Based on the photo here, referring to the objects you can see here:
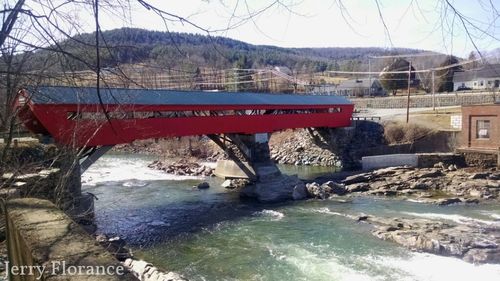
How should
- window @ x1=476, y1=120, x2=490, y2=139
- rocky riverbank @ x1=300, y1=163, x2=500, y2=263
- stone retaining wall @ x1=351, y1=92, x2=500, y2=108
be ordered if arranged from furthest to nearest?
1. stone retaining wall @ x1=351, y1=92, x2=500, y2=108
2. window @ x1=476, y1=120, x2=490, y2=139
3. rocky riverbank @ x1=300, y1=163, x2=500, y2=263

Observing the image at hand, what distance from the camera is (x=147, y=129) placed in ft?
49.0

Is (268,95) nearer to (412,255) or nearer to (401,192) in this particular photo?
(401,192)

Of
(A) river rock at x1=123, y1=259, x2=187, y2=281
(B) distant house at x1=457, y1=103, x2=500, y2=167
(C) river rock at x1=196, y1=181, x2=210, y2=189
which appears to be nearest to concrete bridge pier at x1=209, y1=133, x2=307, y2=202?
(C) river rock at x1=196, y1=181, x2=210, y2=189

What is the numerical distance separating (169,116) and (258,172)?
4939mm

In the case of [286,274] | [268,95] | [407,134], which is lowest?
[286,274]

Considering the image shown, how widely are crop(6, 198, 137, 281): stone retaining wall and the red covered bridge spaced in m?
6.01

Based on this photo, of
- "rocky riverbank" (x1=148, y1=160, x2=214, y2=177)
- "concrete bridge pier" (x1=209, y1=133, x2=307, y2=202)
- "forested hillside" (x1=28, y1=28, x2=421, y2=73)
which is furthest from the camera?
"rocky riverbank" (x1=148, y1=160, x2=214, y2=177)

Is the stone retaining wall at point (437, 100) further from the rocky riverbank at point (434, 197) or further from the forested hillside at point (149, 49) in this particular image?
the forested hillside at point (149, 49)

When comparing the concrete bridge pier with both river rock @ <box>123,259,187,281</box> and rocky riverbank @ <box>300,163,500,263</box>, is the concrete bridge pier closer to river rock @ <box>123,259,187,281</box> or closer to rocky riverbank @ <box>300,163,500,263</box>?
rocky riverbank @ <box>300,163,500,263</box>

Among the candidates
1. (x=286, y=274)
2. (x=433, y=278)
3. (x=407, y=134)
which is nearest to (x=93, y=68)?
(x=286, y=274)

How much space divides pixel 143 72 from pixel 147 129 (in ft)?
41.3

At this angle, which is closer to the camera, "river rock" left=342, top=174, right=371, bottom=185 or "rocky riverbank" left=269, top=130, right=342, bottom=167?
"river rock" left=342, top=174, right=371, bottom=185

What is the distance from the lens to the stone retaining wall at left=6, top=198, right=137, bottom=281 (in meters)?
1.87

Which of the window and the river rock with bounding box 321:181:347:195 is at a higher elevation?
the window
